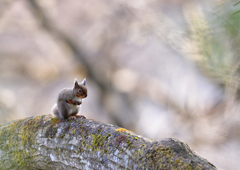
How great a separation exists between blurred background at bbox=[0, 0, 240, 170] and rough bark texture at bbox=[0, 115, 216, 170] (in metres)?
2.53

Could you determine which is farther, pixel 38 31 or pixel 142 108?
pixel 38 31

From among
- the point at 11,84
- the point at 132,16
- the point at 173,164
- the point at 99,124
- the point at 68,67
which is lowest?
the point at 173,164

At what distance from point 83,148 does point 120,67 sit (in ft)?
11.2

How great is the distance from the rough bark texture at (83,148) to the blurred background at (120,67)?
2535mm

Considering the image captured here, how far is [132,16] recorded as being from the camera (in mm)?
4867

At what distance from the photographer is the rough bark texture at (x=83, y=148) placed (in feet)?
4.25

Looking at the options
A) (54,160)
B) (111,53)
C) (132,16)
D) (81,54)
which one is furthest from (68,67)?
(54,160)

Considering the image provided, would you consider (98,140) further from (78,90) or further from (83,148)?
(78,90)

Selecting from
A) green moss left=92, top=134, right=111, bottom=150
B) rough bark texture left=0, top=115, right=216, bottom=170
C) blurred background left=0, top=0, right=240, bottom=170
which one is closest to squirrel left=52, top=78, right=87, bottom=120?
rough bark texture left=0, top=115, right=216, bottom=170

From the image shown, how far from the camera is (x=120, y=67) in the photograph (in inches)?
196

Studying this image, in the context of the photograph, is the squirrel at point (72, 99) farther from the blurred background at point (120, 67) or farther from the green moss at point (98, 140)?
the blurred background at point (120, 67)

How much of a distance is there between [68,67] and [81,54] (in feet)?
0.99

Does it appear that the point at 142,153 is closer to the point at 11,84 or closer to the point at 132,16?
the point at 132,16

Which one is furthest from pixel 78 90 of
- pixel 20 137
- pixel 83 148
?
pixel 83 148
